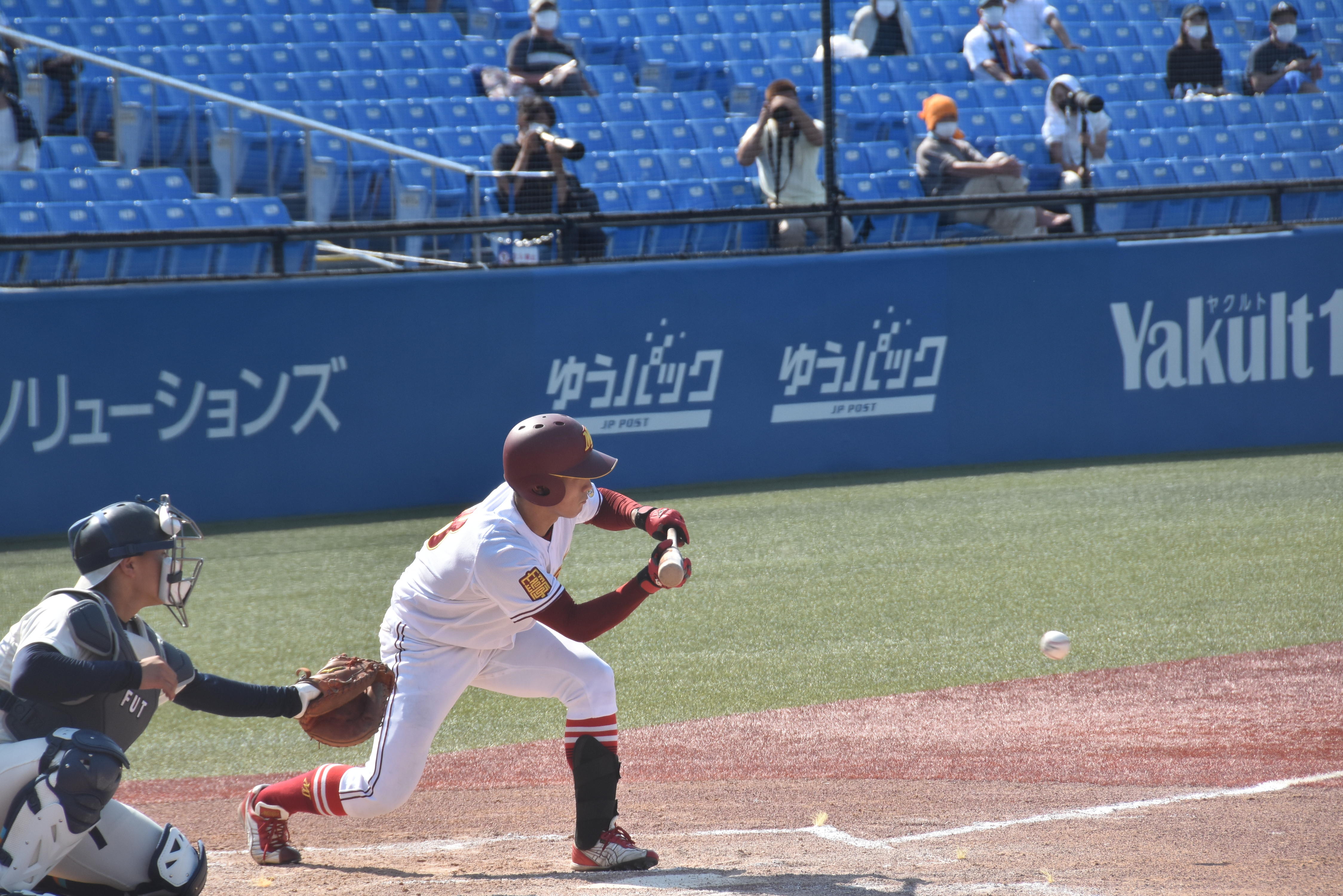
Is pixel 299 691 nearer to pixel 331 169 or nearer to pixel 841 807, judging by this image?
pixel 841 807

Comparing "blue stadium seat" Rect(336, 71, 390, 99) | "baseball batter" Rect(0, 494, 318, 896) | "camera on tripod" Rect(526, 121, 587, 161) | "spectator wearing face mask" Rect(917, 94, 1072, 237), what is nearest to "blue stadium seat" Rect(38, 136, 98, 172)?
"blue stadium seat" Rect(336, 71, 390, 99)

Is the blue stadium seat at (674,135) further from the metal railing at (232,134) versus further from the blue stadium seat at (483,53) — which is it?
the metal railing at (232,134)

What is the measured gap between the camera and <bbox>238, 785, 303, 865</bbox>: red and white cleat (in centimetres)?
447

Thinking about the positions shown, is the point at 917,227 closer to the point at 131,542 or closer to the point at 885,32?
the point at 885,32

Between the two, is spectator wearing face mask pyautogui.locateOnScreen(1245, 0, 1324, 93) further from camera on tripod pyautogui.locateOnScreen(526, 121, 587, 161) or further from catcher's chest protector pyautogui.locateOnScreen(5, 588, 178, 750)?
catcher's chest protector pyautogui.locateOnScreen(5, 588, 178, 750)

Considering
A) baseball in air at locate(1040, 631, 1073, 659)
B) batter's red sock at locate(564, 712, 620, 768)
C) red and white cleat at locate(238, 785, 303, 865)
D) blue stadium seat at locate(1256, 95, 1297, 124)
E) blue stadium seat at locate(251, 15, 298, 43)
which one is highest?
blue stadium seat at locate(251, 15, 298, 43)

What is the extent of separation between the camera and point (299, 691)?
4.00 meters

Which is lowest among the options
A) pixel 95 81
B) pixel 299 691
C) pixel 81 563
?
pixel 299 691

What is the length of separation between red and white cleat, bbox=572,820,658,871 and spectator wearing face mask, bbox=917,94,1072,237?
29.7 feet

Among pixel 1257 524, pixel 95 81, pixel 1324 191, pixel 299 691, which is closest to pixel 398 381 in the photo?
pixel 95 81

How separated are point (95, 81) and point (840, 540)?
7.77 m

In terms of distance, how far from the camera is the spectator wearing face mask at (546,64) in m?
15.1

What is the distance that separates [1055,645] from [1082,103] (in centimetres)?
849

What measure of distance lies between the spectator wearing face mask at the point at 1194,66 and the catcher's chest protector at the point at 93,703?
53.8 feet
